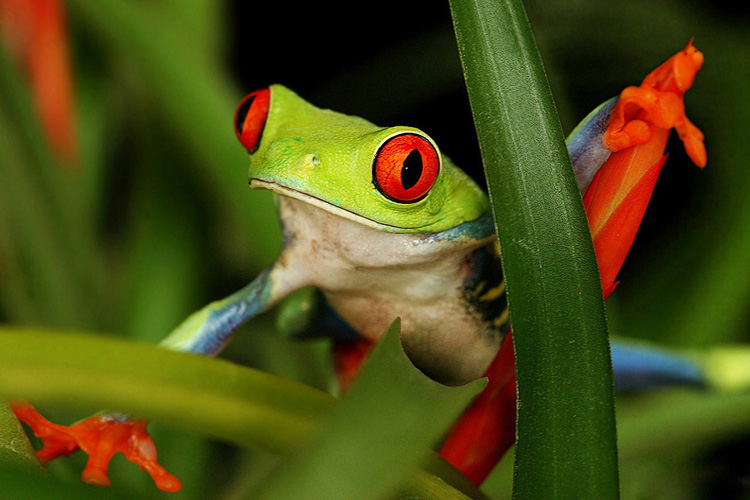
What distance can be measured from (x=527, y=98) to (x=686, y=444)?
754mm

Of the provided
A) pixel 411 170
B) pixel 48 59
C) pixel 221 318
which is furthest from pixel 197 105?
pixel 411 170

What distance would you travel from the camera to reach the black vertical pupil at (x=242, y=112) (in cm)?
70

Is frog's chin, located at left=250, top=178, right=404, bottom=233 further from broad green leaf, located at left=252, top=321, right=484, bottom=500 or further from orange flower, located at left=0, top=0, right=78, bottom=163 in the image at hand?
orange flower, located at left=0, top=0, right=78, bottom=163

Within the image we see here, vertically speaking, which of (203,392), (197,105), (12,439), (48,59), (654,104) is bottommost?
(12,439)

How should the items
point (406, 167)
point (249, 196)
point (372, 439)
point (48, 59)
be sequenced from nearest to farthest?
point (372, 439) < point (406, 167) < point (249, 196) < point (48, 59)

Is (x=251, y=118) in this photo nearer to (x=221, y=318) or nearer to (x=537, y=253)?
(x=221, y=318)

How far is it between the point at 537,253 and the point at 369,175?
0.69 feet

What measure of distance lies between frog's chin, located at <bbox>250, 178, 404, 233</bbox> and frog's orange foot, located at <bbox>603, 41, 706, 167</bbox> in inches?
7.9

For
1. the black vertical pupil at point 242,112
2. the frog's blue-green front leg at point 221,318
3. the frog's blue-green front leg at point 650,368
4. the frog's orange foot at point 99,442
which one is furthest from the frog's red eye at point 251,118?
the frog's blue-green front leg at point 650,368

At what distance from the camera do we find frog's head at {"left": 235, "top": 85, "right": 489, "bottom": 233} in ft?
2.01

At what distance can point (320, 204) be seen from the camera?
24.8 inches

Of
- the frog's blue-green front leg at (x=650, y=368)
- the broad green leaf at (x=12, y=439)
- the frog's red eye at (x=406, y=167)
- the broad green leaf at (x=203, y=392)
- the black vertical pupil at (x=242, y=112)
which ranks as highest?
the frog's blue-green front leg at (x=650, y=368)

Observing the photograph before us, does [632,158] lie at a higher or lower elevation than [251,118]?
higher

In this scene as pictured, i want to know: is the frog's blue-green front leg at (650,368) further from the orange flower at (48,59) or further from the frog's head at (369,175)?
the orange flower at (48,59)
